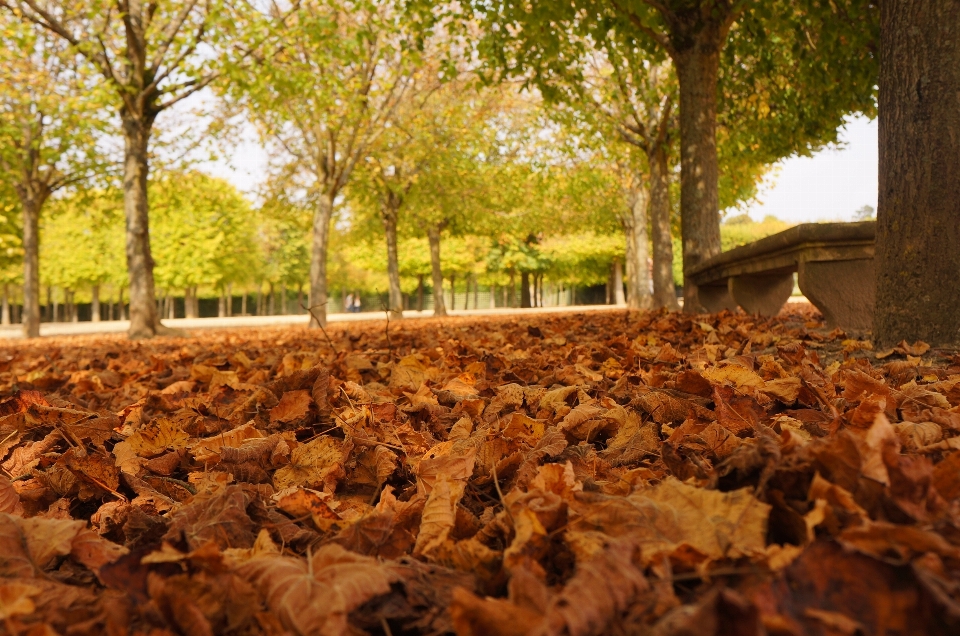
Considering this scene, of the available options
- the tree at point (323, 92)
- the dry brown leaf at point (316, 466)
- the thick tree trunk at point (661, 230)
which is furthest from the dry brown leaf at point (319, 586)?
the thick tree trunk at point (661, 230)

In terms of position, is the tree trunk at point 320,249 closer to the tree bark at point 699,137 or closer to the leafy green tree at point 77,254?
the tree bark at point 699,137

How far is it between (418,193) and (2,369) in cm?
1840

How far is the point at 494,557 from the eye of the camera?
112 centimetres

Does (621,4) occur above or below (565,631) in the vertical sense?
above

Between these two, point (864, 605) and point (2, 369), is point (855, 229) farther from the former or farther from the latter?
point (2, 369)

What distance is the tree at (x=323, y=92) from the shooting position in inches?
439

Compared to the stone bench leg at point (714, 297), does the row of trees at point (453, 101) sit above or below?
above

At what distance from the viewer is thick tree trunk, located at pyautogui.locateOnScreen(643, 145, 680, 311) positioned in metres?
14.1

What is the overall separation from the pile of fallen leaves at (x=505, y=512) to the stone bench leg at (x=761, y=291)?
4697 millimetres

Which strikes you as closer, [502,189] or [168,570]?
[168,570]

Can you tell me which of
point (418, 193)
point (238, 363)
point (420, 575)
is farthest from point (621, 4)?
point (418, 193)

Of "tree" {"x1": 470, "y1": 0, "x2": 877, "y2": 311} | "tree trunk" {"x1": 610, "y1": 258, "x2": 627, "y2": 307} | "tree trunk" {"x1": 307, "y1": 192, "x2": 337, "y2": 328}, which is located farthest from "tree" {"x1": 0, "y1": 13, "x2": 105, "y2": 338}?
"tree trunk" {"x1": 610, "y1": 258, "x2": 627, "y2": 307}

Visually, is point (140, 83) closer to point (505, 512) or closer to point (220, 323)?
point (505, 512)

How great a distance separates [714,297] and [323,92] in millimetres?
7595
